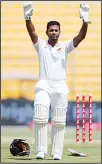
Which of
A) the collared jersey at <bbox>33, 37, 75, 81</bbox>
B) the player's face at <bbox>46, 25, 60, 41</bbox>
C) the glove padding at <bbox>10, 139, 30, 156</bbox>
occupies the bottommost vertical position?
the glove padding at <bbox>10, 139, 30, 156</bbox>

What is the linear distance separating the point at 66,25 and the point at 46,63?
665 inches

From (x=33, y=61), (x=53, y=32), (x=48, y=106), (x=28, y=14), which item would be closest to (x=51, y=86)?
(x=48, y=106)

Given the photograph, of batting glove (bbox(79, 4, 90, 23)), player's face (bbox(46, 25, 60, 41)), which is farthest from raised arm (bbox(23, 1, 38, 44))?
batting glove (bbox(79, 4, 90, 23))

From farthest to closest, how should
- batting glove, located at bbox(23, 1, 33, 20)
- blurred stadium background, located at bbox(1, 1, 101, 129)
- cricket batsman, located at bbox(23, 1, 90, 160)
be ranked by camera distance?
1. blurred stadium background, located at bbox(1, 1, 101, 129)
2. cricket batsman, located at bbox(23, 1, 90, 160)
3. batting glove, located at bbox(23, 1, 33, 20)

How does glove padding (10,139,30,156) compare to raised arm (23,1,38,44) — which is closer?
raised arm (23,1,38,44)

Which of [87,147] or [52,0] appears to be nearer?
[87,147]

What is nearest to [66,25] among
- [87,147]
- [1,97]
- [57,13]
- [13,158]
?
[57,13]

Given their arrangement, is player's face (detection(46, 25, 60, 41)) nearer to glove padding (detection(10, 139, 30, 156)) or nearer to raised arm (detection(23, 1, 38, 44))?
raised arm (detection(23, 1, 38, 44))

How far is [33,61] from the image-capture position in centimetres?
2431

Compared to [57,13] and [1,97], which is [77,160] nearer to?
[1,97]

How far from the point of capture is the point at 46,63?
8.28 meters

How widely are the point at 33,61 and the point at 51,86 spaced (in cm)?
1607

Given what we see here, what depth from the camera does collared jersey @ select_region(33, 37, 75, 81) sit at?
326 inches

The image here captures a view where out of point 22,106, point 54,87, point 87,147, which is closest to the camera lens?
point 54,87
